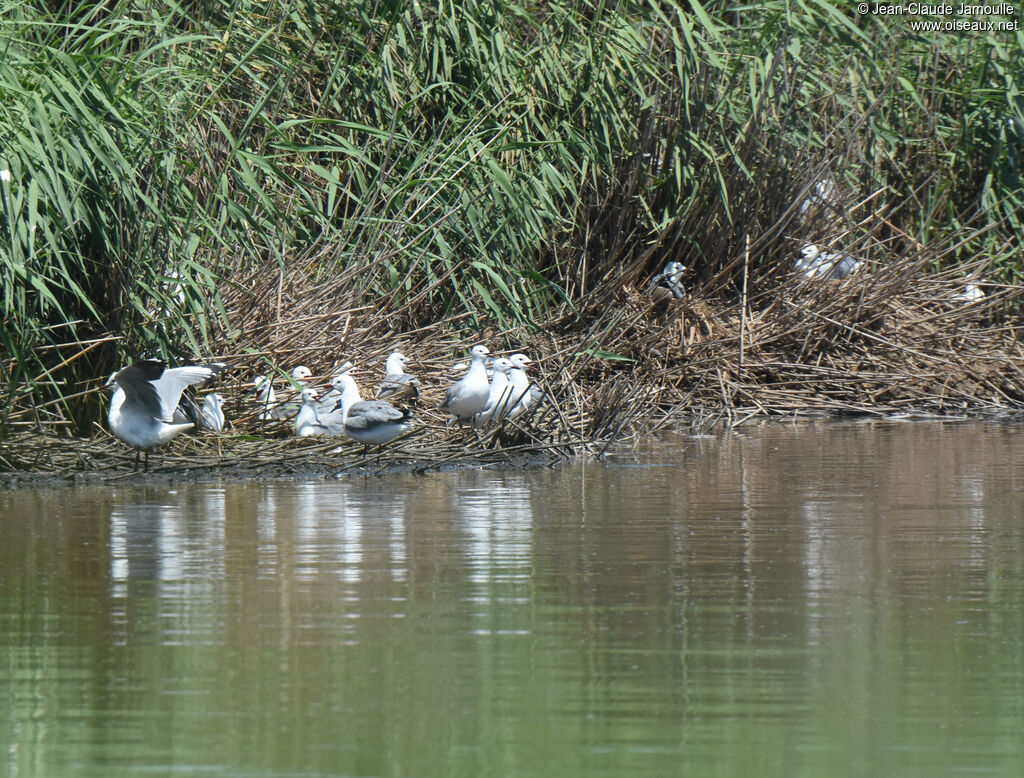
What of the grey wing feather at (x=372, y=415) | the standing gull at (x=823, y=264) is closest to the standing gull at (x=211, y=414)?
the grey wing feather at (x=372, y=415)

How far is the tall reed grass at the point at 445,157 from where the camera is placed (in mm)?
8648

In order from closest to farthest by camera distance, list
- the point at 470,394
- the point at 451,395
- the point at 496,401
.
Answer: the point at 470,394
the point at 451,395
the point at 496,401

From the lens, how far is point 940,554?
582cm

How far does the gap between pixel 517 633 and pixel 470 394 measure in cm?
479

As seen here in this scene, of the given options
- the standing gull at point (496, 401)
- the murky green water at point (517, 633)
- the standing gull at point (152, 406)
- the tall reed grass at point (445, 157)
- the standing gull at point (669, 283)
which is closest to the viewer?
the murky green water at point (517, 633)

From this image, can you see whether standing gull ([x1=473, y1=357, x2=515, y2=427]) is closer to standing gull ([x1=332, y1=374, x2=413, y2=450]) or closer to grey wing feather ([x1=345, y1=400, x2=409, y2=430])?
standing gull ([x1=332, y1=374, x2=413, y2=450])

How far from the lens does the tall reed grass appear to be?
8.65 metres

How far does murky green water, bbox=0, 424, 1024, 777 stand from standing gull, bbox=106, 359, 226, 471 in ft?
1.85

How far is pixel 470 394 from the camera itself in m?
9.32

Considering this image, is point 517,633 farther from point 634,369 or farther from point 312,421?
point 634,369

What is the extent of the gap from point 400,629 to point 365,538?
176 centimetres

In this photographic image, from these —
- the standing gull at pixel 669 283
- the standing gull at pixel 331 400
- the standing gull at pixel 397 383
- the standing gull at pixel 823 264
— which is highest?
the standing gull at pixel 823 264

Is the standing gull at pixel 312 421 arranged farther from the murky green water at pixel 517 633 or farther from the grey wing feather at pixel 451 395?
the murky green water at pixel 517 633

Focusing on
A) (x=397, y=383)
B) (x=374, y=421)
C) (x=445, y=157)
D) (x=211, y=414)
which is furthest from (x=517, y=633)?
(x=445, y=157)
